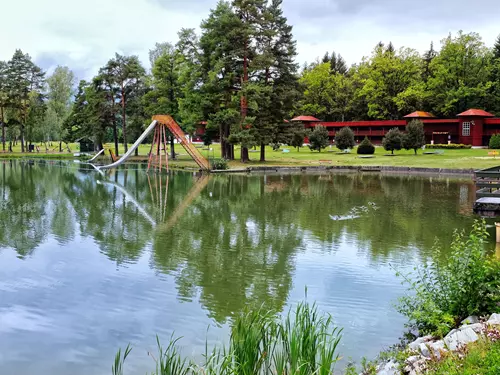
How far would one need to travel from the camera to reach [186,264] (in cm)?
1174

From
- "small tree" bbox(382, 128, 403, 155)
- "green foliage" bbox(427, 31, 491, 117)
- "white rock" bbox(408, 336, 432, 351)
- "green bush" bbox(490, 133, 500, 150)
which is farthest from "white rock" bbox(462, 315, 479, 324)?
"green foliage" bbox(427, 31, 491, 117)

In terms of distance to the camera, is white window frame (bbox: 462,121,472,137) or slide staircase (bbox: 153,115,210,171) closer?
slide staircase (bbox: 153,115,210,171)

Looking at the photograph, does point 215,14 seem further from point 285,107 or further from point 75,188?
point 75,188

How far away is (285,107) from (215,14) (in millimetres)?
10975

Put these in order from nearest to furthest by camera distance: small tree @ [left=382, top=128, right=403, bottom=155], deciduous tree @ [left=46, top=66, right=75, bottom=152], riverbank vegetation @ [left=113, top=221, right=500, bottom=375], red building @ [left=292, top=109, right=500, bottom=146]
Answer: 1. riverbank vegetation @ [left=113, top=221, right=500, bottom=375]
2. small tree @ [left=382, top=128, right=403, bottom=155]
3. red building @ [left=292, top=109, right=500, bottom=146]
4. deciduous tree @ [left=46, top=66, right=75, bottom=152]

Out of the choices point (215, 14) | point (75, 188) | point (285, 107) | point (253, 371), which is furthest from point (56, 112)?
point (253, 371)

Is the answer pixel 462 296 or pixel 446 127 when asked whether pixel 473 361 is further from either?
pixel 446 127

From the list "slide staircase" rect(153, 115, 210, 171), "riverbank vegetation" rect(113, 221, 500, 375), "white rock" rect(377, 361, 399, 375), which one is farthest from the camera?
"slide staircase" rect(153, 115, 210, 171)

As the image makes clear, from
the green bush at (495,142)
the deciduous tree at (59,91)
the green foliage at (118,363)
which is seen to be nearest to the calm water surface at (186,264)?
the green foliage at (118,363)

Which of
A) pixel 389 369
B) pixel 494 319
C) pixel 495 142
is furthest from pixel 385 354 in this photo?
pixel 495 142

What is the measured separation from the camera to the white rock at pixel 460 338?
5.89 meters

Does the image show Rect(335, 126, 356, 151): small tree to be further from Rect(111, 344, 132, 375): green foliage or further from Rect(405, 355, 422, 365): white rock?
Rect(111, 344, 132, 375): green foliage

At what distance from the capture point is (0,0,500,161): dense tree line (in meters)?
43.5

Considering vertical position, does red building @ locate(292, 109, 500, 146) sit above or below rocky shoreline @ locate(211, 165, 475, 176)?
above
